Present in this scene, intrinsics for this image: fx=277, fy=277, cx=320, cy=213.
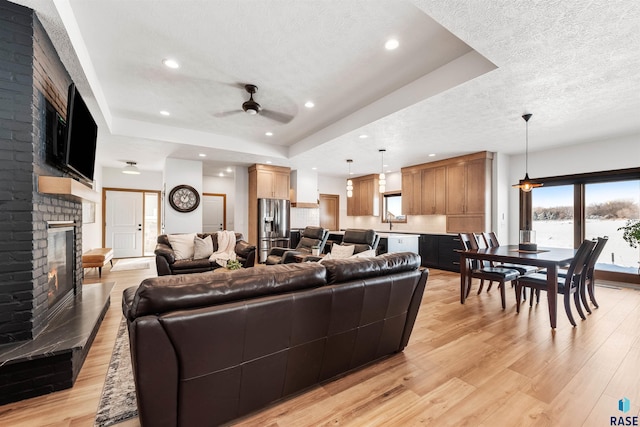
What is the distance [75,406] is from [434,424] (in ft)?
6.99

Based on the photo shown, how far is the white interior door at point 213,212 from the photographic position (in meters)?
8.83

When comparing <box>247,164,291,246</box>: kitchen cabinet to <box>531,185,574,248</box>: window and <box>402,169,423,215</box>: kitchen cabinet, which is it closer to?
<box>402,169,423,215</box>: kitchen cabinet

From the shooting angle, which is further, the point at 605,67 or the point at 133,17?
the point at 605,67

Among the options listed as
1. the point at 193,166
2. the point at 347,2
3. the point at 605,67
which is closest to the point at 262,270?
the point at 347,2

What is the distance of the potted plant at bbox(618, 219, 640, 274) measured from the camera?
13.6 feet

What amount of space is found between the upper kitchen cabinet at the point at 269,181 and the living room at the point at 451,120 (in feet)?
1.21

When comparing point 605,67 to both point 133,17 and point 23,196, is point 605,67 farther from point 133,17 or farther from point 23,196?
point 23,196

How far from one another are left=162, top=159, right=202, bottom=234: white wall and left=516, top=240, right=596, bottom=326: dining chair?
619cm

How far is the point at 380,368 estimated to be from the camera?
2.10 metres

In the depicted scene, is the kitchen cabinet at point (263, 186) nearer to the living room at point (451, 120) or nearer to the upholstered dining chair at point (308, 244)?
the living room at point (451, 120)

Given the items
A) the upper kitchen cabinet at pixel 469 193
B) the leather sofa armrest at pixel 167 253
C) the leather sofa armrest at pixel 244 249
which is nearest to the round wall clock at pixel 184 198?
the leather sofa armrest at pixel 167 253

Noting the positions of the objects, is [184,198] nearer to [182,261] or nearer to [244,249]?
[182,261]

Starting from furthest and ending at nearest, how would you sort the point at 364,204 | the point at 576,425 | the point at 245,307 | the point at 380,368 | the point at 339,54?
the point at 364,204 → the point at 339,54 → the point at 380,368 → the point at 576,425 → the point at 245,307

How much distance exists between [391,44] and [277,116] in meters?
2.24
